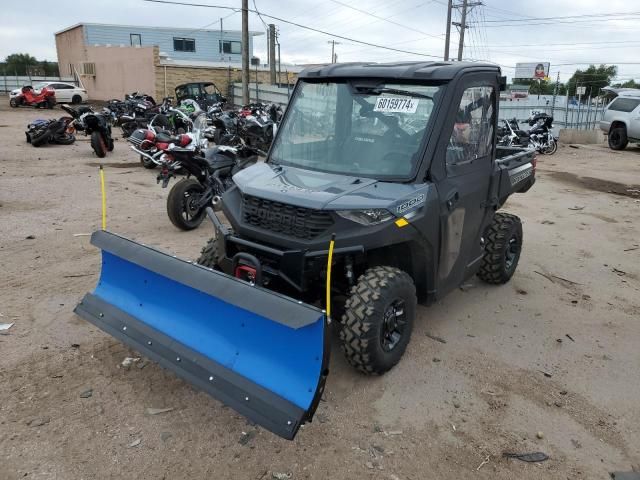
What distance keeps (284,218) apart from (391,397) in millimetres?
1382

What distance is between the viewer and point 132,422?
10.3 ft

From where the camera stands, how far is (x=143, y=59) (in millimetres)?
32719

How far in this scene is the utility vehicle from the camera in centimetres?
290

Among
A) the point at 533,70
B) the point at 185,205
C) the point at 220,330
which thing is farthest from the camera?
the point at 533,70

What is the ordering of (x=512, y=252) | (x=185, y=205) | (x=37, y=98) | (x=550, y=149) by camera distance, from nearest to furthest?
(x=512, y=252), (x=185, y=205), (x=550, y=149), (x=37, y=98)

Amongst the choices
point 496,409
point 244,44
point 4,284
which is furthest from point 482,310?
point 244,44

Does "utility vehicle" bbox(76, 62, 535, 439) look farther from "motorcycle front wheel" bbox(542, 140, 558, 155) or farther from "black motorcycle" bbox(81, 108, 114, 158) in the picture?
"motorcycle front wheel" bbox(542, 140, 558, 155)

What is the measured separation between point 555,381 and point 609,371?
0.50m

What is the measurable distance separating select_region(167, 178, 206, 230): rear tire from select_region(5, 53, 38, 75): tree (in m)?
64.4

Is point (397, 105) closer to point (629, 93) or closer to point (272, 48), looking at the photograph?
point (629, 93)

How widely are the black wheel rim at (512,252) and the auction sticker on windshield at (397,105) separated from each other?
2.28 metres

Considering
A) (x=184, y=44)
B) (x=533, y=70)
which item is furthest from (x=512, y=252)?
(x=533, y=70)

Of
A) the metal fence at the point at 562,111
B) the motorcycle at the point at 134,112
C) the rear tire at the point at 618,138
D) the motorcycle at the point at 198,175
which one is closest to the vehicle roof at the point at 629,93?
the rear tire at the point at 618,138

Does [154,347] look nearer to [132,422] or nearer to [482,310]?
[132,422]
